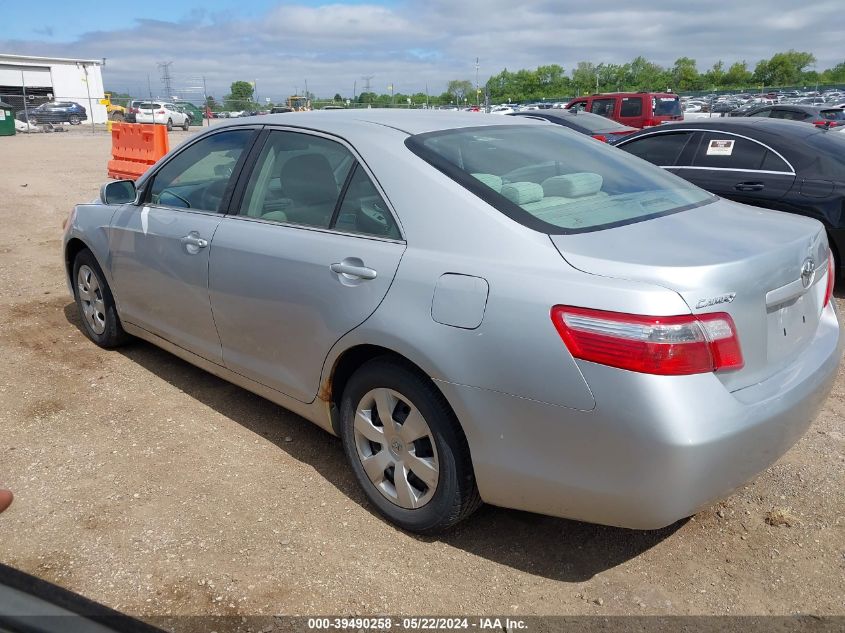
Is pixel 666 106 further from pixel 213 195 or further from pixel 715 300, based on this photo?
pixel 715 300

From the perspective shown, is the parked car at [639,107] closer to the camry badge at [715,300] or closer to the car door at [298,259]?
the car door at [298,259]

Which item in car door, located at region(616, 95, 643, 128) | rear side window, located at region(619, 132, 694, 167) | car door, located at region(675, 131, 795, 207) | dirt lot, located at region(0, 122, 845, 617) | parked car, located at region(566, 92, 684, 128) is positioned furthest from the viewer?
car door, located at region(616, 95, 643, 128)

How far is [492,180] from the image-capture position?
2.85m

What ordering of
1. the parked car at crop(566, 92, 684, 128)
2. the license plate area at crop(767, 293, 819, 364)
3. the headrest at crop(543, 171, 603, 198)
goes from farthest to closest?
the parked car at crop(566, 92, 684, 128) < the headrest at crop(543, 171, 603, 198) < the license plate area at crop(767, 293, 819, 364)

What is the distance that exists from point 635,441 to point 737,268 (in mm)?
680

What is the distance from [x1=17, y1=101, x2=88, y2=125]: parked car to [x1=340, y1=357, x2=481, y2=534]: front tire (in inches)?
1557

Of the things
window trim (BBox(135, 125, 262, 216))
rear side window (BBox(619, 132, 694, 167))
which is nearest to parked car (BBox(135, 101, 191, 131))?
rear side window (BBox(619, 132, 694, 167))

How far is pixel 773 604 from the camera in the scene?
256 centimetres

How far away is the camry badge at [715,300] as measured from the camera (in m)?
2.21

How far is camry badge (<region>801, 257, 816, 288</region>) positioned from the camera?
2631 mm

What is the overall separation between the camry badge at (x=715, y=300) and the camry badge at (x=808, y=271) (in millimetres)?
537

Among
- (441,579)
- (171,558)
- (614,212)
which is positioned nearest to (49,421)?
(171,558)

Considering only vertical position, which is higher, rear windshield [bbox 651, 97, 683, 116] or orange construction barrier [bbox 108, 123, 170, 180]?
rear windshield [bbox 651, 97, 683, 116]

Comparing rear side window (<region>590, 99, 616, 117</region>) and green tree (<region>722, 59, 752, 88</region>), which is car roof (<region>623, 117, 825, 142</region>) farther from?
green tree (<region>722, 59, 752, 88</region>)
